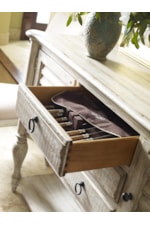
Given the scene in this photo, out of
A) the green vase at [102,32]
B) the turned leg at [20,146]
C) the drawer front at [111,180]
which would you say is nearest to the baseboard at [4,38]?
the turned leg at [20,146]

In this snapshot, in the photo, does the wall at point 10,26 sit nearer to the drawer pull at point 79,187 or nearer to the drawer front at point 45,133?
the drawer front at point 45,133

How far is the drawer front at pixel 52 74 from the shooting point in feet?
4.18

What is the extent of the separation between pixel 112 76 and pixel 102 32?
0.59 feet

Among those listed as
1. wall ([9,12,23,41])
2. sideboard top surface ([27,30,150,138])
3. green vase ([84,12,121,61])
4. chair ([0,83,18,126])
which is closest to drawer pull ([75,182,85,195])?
sideboard top surface ([27,30,150,138])

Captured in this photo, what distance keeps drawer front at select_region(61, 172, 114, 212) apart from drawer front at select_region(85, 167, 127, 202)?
0.04 m

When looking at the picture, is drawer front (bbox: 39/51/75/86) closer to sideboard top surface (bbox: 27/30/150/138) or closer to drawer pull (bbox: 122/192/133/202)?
sideboard top surface (bbox: 27/30/150/138)

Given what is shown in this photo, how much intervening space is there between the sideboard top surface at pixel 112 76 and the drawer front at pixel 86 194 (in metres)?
0.28

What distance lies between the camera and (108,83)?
3.40ft

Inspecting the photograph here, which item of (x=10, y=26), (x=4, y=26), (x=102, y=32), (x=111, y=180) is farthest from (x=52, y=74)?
(x=10, y=26)

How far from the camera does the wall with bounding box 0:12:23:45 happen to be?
3285mm

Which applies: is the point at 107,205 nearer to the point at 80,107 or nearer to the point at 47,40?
the point at 80,107

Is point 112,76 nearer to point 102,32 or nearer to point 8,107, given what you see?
point 102,32
